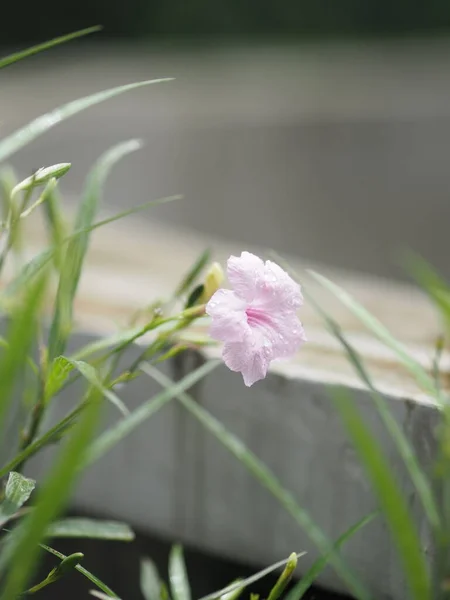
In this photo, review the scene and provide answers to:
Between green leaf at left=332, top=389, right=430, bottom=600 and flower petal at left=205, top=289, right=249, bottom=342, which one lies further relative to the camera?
flower petal at left=205, top=289, right=249, bottom=342

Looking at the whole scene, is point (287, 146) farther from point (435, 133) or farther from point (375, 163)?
point (435, 133)

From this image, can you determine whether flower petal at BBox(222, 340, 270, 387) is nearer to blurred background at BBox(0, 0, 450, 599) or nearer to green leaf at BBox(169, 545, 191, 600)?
green leaf at BBox(169, 545, 191, 600)

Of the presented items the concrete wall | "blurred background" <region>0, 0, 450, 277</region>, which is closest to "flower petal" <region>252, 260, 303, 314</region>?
"blurred background" <region>0, 0, 450, 277</region>

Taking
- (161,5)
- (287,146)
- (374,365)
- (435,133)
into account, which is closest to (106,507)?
(374,365)

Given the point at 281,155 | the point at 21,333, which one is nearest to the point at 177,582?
the point at 21,333

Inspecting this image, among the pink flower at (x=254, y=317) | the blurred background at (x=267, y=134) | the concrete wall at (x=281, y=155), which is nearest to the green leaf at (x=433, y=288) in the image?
the pink flower at (x=254, y=317)

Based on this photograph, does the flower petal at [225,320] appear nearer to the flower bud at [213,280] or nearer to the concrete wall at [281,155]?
the flower bud at [213,280]

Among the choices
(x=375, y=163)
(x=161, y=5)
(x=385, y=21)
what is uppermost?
(x=161, y=5)
